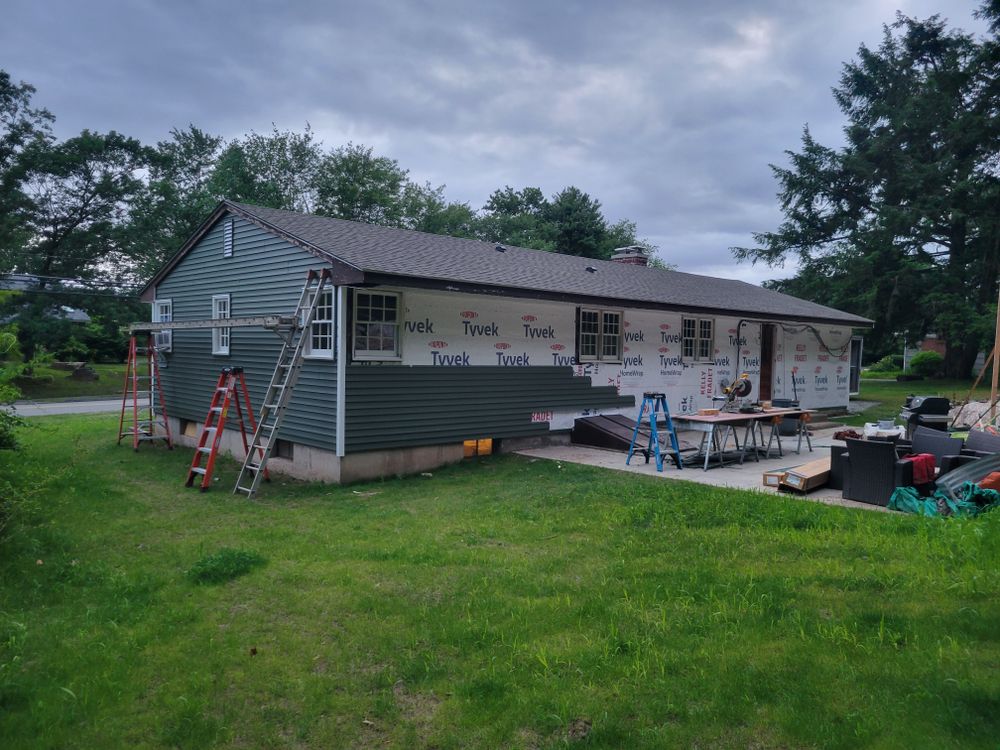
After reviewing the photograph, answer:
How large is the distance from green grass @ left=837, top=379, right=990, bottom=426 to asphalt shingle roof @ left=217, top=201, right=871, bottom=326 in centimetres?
296

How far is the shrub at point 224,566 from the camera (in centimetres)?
554

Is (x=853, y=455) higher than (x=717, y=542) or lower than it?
higher

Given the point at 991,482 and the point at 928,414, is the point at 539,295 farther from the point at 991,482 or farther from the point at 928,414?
the point at 928,414

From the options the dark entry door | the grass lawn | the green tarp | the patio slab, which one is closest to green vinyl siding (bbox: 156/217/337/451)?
the grass lawn

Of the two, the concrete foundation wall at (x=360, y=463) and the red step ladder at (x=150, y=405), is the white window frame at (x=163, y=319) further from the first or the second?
the concrete foundation wall at (x=360, y=463)

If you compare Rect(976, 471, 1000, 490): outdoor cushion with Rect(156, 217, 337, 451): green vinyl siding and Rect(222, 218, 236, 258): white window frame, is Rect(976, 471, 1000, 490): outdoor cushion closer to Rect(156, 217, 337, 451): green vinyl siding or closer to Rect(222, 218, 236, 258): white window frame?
Rect(156, 217, 337, 451): green vinyl siding

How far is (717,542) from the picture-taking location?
5.96 metres

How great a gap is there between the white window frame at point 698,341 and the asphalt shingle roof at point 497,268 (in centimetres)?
57

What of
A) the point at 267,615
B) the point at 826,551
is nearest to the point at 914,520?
the point at 826,551

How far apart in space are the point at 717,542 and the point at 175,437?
42.4 feet

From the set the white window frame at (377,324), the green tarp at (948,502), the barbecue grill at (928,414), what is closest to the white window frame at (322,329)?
the white window frame at (377,324)

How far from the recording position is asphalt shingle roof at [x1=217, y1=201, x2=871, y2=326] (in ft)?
34.8

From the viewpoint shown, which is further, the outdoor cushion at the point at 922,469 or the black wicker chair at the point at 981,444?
the black wicker chair at the point at 981,444

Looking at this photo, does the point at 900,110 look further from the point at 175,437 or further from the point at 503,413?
the point at 175,437
